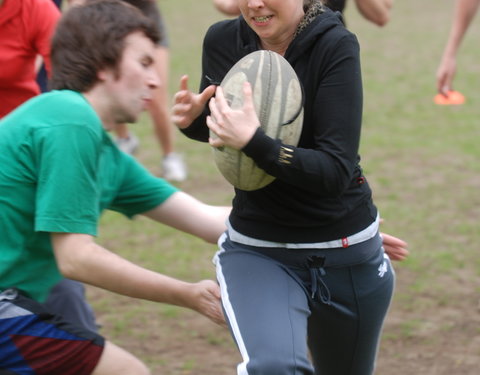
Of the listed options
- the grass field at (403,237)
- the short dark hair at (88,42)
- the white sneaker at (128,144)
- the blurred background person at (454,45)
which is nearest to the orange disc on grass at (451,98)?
the blurred background person at (454,45)

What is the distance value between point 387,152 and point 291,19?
18.7 feet

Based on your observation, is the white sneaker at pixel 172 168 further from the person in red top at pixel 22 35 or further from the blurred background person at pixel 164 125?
the person in red top at pixel 22 35

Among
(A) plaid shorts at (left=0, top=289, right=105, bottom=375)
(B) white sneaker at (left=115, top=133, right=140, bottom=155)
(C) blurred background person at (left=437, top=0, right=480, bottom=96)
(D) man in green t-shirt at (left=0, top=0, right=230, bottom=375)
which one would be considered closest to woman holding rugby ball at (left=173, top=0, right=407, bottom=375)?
(D) man in green t-shirt at (left=0, top=0, right=230, bottom=375)

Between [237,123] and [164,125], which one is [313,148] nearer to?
[237,123]

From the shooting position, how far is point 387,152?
346 inches

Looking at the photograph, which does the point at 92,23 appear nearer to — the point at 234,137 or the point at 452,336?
the point at 234,137

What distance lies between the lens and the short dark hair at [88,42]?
343 centimetres

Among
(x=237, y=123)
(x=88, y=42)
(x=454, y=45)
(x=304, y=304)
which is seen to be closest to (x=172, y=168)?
(x=454, y=45)

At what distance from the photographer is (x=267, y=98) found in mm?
3166

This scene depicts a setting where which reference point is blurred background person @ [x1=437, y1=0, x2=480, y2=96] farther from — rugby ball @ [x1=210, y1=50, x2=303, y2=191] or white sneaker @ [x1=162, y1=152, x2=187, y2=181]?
white sneaker @ [x1=162, y1=152, x2=187, y2=181]

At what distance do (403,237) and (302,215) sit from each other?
3493 mm

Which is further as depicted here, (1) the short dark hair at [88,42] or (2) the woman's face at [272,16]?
(1) the short dark hair at [88,42]

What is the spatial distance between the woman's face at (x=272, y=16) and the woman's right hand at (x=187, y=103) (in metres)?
0.29

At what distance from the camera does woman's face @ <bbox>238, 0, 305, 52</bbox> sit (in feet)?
10.4
